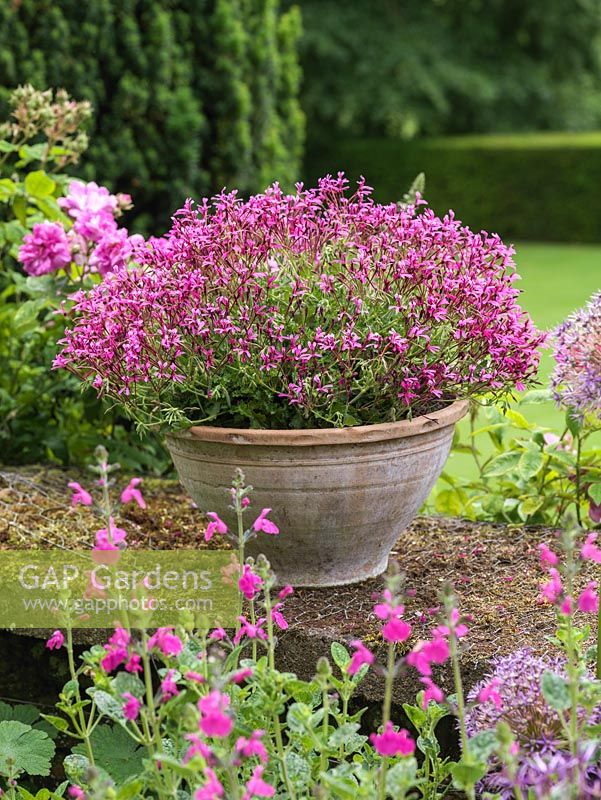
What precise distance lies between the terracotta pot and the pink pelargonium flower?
906 millimetres

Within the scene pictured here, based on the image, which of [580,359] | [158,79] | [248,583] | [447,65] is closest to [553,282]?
[447,65]

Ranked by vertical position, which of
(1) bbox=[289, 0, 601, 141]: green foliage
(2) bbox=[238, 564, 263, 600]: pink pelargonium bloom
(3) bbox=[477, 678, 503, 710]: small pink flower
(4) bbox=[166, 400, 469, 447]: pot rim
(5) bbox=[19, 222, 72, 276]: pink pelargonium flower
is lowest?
(3) bbox=[477, 678, 503, 710]: small pink flower

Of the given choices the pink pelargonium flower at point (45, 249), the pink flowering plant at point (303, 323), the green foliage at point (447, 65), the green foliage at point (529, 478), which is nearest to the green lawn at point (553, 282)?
the green foliage at point (529, 478)

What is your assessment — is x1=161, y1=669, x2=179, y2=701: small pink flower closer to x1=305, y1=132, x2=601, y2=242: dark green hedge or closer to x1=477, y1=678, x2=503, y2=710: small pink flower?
x1=477, y1=678, x2=503, y2=710: small pink flower

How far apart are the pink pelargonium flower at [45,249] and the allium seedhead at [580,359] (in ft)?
4.92

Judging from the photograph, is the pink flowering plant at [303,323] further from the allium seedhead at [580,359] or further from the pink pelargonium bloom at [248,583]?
the pink pelargonium bloom at [248,583]

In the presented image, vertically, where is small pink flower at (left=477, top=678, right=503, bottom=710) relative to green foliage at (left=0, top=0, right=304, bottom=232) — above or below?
below

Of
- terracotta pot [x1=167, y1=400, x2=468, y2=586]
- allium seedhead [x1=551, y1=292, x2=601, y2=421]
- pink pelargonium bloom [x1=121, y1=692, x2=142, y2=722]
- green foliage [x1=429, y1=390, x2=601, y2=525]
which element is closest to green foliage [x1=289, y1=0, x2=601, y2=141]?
green foliage [x1=429, y1=390, x2=601, y2=525]

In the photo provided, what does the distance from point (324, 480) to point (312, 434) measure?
0.10 metres

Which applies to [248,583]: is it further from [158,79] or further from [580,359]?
[158,79]

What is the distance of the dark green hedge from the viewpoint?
14.1 m

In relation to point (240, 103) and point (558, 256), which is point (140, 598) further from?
point (558, 256)

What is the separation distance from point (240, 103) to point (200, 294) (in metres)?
3.68

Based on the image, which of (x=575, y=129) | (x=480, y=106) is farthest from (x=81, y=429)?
(x=575, y=129)
